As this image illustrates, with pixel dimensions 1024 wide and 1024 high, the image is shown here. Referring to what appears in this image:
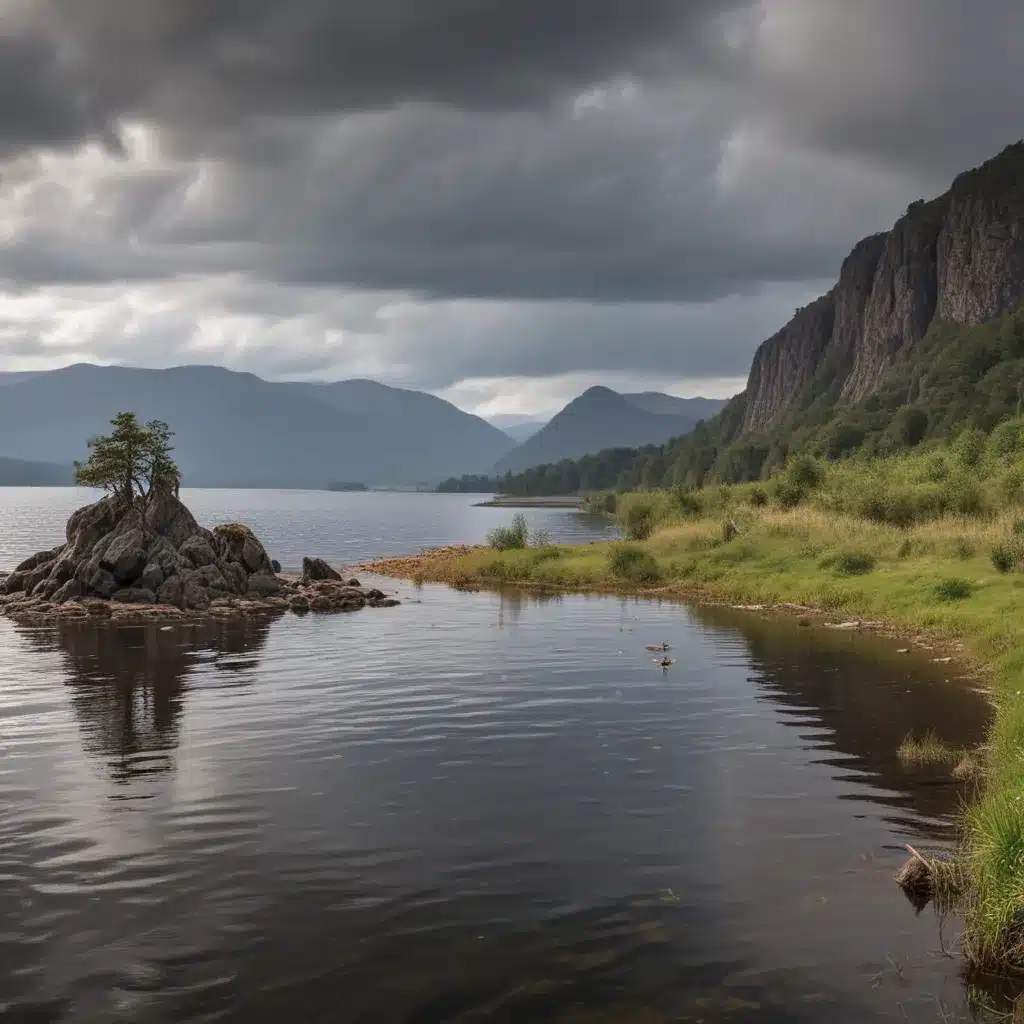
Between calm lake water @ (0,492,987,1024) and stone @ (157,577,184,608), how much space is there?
22290mm

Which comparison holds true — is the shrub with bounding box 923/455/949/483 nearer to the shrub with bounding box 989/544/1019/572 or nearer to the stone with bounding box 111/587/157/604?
the shrub with bounding box 989/544/1019/572

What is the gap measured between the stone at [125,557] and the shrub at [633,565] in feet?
106

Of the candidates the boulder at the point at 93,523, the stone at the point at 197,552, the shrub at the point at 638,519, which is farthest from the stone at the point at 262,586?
the shrub at the point at 638,519

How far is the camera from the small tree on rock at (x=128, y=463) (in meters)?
65.8

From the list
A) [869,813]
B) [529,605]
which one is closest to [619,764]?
[869,813]

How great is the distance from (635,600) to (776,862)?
4543cm

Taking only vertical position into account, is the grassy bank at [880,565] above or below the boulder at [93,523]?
below

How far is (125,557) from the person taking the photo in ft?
204

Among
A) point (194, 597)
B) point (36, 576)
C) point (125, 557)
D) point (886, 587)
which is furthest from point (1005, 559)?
point (36, 576)

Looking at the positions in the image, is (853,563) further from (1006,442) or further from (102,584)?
(1006,442)

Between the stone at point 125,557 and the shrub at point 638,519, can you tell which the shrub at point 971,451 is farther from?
the stone at point 125,557

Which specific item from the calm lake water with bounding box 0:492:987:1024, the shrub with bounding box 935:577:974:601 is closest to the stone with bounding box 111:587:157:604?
the calm lake water with bounding box 0:492:987:1024

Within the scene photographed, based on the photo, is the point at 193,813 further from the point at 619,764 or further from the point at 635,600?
the point at 635,600

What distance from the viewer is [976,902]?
47.6 ft
